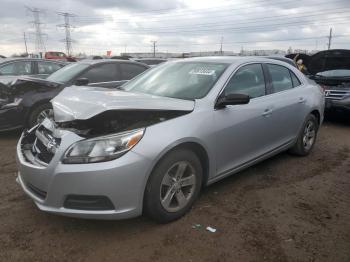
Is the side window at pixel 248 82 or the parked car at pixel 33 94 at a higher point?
the side window at pixel 248 82

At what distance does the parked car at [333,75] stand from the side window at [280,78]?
3400 mm

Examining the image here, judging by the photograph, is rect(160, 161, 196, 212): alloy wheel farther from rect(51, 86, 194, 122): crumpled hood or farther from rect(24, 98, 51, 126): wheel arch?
rect(24, 98, 51, 126): wheel arch

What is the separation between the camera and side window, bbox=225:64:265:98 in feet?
13.6

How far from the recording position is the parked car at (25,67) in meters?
9.60

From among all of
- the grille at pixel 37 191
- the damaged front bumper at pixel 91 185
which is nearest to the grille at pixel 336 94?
the damaged front bumper at pixel 91 185

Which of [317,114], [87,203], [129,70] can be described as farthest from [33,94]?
[317,114]

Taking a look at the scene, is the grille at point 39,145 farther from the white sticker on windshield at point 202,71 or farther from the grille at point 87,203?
the white sticker on windshield at point 202,71

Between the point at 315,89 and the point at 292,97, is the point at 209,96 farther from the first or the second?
the point at 315,89

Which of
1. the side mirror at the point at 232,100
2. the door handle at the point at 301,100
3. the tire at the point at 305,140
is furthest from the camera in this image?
the tire at the point at 305,140

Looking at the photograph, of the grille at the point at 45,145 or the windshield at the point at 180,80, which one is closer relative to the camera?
the grille at the point at 45,145

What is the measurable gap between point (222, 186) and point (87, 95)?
1.98m

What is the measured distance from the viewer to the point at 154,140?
3145 mm

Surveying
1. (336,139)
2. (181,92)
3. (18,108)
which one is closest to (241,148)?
(181,92)

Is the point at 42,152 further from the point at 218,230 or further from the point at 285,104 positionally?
the point at 285,104
